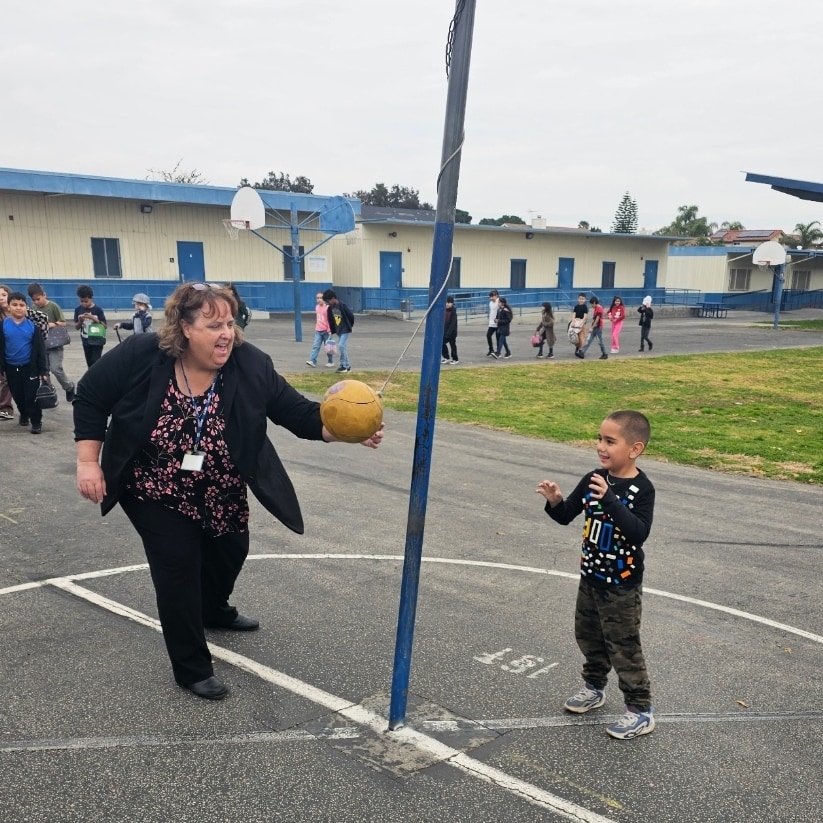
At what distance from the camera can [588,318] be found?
22.3 m

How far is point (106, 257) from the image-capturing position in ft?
101

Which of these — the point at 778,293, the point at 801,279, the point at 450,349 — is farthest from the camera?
the point at 801,279

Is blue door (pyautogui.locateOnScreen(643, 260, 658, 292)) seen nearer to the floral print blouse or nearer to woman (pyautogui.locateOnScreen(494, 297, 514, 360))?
woman (pyautogui.locateOnScreen(494, 297, 514, 360))

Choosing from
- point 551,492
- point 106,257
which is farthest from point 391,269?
point 551,492

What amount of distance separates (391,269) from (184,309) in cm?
3536

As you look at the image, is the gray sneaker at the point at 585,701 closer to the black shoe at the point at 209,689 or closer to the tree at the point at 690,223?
the black shoe at the point at 209,689

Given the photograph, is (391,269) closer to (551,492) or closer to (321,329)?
(321,329)

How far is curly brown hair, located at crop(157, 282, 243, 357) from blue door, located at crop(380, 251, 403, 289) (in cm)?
3491

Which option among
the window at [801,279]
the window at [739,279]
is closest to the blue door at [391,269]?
the window at [739,279]

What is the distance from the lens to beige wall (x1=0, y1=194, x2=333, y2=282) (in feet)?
94.0

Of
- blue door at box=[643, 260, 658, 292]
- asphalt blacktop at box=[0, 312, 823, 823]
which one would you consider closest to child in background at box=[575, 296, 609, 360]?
asphalt blacktop at box=[0, 312, 823, 823]

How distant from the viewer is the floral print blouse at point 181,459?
12.2ft

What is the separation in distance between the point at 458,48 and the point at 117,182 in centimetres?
2908

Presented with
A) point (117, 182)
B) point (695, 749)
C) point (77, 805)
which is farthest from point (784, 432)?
point (117, 182)
